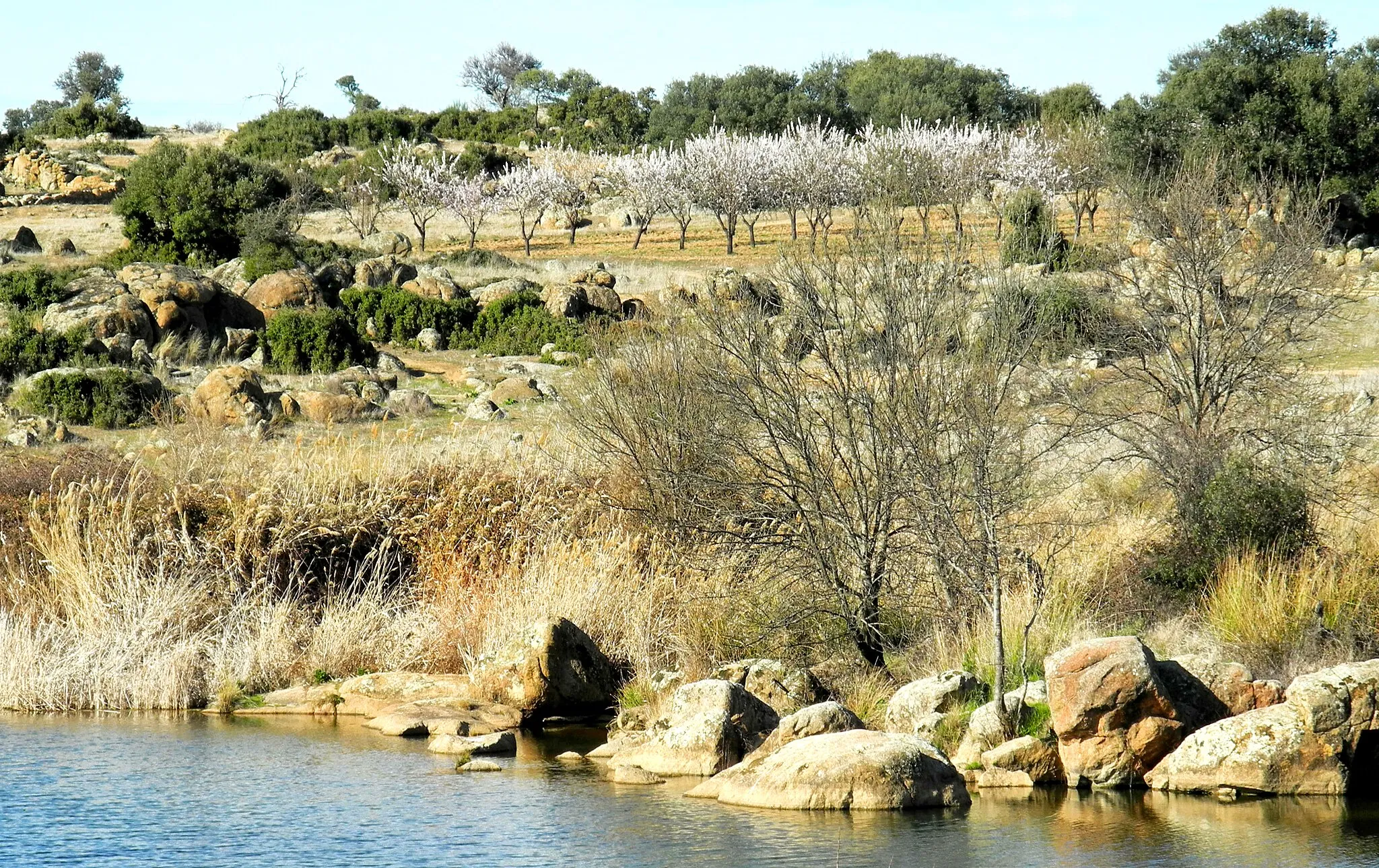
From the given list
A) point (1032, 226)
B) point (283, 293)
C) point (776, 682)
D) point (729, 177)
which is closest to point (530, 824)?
point (776, 682)

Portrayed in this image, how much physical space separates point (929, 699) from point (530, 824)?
3.70m

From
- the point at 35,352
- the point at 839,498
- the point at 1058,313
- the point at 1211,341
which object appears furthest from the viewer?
the point at 35,352

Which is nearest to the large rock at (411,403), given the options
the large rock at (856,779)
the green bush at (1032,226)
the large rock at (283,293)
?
the large rock at (283,293)

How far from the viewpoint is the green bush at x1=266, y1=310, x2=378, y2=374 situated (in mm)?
31500

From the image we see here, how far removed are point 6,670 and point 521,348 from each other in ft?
69.9

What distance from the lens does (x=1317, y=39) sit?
54812mm

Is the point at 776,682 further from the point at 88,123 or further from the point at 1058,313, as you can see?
the point at 88,123

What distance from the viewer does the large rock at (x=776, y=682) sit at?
1264cm

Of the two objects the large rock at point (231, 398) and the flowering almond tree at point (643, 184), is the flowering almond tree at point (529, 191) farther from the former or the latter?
the large rock at point (231, 398)

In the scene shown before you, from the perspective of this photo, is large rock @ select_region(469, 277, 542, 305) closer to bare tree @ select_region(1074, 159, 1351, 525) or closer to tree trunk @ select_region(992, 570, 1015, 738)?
bare tree @ select_region(1074, 159, 1351, 525)

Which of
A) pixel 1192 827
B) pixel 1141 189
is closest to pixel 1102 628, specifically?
pixel 1192 827

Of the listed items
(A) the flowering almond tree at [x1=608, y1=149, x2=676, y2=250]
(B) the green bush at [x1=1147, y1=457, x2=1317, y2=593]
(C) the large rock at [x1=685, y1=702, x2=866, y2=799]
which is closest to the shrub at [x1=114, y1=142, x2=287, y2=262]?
(A) the flowering almond tree at [x1=608, y1=149, x2=676, y2=250]

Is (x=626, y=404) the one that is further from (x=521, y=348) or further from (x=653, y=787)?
(x=521, y=348)

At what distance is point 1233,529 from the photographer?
14.5m
